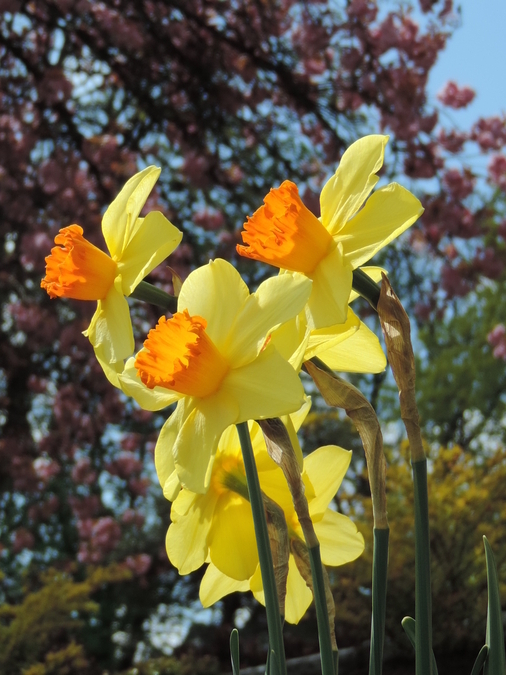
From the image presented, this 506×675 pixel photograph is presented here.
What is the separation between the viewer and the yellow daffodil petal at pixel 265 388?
54 centimetres

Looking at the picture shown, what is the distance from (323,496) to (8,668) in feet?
9.96

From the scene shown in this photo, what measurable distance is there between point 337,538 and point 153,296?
331mm

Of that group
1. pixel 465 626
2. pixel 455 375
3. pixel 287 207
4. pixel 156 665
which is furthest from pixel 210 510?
pixel 455 375

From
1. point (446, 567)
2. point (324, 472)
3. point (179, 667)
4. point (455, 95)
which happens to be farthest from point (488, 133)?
point (324, 472)

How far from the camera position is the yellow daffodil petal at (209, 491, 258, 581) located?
26.1 inches

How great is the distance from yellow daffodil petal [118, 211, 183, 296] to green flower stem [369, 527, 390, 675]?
28cm

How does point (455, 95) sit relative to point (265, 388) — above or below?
above

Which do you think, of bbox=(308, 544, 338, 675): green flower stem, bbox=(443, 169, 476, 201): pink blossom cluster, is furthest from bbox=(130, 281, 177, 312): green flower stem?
bbox=(443, 169, 476, 201): pink blossom cluster

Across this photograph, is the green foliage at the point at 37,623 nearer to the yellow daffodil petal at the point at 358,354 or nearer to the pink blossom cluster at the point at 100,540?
the pink blossom cluster at the point at 100,540

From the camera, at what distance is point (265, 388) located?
56 centimetres

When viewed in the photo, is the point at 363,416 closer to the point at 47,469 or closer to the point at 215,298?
the point at 215,298

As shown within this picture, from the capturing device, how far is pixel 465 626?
296 centimetres

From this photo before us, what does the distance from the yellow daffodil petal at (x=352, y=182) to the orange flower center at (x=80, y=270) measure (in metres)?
0.21

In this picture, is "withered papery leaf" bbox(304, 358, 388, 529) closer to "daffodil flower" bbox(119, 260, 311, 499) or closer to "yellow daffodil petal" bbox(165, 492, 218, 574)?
"daffodil flower" bbox(119, 260, 311, 499)
